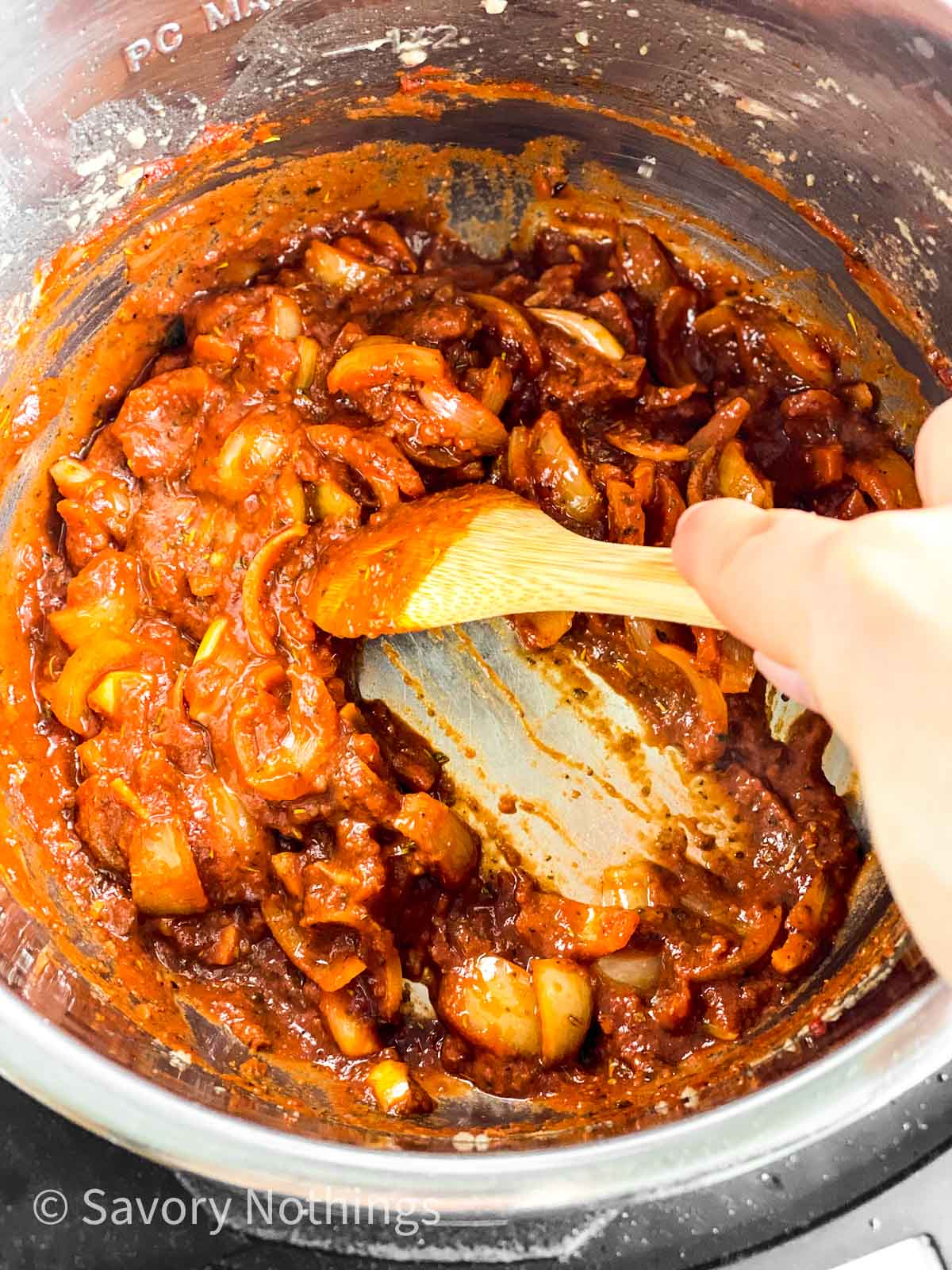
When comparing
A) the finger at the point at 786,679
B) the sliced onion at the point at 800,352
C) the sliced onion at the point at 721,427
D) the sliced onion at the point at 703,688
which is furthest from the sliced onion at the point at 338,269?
the finger at the point at 786,679

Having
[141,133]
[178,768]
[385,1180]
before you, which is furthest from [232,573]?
[385,1180]

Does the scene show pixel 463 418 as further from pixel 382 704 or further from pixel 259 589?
pixel 382 704

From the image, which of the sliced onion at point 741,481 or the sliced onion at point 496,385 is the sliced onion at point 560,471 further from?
the sliced onion at point 741,481

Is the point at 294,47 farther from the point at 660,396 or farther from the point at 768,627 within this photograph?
the point at 768,627

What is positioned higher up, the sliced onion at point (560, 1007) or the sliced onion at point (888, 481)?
Result: the sliced onion at point (888, 481)

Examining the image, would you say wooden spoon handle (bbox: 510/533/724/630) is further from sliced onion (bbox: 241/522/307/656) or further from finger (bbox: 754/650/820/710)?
sliced onion (bbox: 241/522/307/656)

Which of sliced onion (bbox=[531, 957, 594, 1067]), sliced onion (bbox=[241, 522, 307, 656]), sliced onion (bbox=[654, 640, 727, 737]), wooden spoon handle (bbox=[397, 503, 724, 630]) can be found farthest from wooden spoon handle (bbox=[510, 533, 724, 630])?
sliced onion (bbox=[531, 957, 594, 1067])
